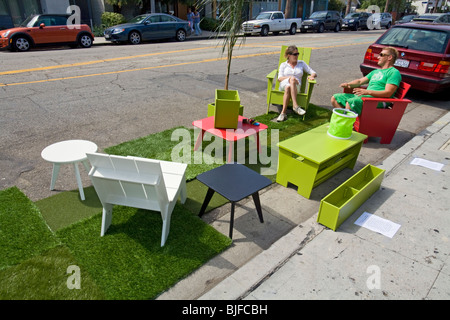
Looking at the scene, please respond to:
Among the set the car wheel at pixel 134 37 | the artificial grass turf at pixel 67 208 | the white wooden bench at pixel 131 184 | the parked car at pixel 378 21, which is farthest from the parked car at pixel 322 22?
the white wooden bench at pixel 131 184

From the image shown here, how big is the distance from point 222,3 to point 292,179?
3.04 metres

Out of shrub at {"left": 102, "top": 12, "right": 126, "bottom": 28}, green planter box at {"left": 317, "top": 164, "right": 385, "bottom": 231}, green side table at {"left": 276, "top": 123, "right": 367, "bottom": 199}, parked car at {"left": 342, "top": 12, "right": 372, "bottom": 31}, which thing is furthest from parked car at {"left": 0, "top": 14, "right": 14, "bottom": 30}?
parked car at {"left": 342, "top": 12, "right": 372, "bottom": 31}

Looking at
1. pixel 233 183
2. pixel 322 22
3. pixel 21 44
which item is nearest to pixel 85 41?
pixel 21 44

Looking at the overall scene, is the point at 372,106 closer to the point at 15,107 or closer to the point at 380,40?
the point at 380,40

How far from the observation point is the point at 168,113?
6840 millimetres

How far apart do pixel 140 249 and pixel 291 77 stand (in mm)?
A: 4754

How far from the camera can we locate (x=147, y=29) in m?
16.0

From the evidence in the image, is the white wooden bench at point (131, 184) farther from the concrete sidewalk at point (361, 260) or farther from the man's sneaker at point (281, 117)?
the man's sneaker at point (281, 117)

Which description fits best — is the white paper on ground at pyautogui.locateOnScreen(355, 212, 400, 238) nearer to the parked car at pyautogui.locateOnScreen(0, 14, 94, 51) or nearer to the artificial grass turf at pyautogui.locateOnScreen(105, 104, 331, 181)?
the artificial grass turf at pyautogui.locateOnScreen(105, 104, 331, 181)

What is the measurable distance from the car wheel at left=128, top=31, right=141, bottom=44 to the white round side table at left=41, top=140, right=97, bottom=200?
13.2m

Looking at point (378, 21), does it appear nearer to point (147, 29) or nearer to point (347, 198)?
point (147, 29)

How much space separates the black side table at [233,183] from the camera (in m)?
3.22

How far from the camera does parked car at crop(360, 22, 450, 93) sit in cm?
728
